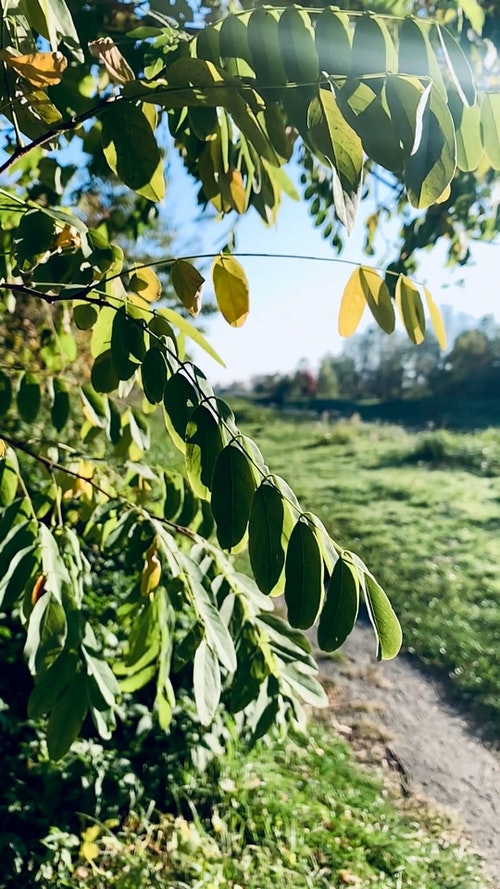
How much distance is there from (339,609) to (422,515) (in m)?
6.92

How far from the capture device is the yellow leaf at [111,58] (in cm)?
80

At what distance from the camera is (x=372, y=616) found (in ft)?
2.55

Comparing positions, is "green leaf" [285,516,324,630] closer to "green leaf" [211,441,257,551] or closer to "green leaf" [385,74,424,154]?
"green leaf" [211,441,257,551]

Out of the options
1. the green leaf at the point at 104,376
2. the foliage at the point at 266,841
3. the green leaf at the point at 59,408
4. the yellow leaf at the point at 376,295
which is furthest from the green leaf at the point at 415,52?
the foliage at the point at 266,841

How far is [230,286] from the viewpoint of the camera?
2.90 ft

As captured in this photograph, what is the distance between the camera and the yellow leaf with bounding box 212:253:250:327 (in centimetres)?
88

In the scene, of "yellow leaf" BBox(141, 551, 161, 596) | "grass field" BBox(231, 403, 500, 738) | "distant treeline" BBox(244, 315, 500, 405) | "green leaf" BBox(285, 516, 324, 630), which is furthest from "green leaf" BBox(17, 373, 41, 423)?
"distant treeline" BBox(244, 315, 500, 405)

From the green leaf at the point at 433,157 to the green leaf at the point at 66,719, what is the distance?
92cm

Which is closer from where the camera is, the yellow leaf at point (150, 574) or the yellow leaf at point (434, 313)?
the yellow leaf at point (434, 313)

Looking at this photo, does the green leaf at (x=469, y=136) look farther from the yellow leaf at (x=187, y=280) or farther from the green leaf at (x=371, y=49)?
the yellow leaf at (x=187, y=280)

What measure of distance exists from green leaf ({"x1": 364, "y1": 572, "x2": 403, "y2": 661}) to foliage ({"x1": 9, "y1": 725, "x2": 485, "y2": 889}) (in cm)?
183

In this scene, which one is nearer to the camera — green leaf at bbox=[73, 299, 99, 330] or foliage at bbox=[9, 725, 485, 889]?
green leaf at bbox=[73, 299, 99, 330]

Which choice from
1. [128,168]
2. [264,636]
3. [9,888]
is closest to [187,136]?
[128,168]

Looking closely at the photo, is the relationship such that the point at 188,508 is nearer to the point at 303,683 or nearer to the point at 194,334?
the point at 303,683
